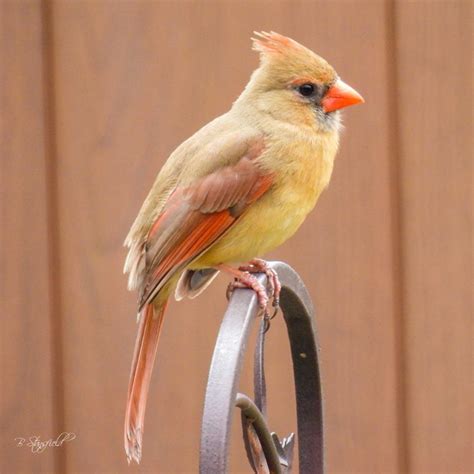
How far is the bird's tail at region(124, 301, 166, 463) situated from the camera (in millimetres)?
2035

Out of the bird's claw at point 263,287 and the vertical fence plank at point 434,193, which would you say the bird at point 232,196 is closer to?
the bird's claw at point 263,287

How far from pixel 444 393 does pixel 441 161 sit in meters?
0.54

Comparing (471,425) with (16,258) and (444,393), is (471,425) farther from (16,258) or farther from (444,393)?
(16,258)

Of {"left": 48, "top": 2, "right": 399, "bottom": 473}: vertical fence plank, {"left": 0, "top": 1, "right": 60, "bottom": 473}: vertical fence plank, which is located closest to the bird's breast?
{"left": 48, "top": 2, "right": 399, "bottom": 473}: vertical fence plank

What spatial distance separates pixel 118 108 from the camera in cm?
272

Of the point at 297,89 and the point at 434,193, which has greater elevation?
the point at 297,89

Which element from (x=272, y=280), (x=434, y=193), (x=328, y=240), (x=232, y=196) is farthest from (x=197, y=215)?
(x=434, y=193)

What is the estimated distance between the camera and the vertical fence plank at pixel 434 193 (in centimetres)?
270

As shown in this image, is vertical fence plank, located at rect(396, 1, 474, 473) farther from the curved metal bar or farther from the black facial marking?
the curved metal bar

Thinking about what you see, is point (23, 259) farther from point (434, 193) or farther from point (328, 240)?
point (434, 193)

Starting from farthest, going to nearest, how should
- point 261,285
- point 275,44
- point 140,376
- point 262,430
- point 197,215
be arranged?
point 275,44
point 197,215
point 140,376
point 261,285
point 262,430

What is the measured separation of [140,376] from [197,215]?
33cm

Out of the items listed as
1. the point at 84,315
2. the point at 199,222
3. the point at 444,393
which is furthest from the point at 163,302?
the point at 444,393

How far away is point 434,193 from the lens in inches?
106
